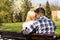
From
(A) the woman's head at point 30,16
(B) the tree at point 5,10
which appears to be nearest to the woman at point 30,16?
(A) the woman's head at point 30,16

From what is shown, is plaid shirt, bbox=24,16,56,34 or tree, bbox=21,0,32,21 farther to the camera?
tree, bbox=21,0,32,21

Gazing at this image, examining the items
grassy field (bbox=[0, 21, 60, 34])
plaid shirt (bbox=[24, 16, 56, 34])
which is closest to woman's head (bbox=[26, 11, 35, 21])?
grassy field (bbox=[0, 21, 60, 34])

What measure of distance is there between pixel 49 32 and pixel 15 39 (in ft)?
2.22

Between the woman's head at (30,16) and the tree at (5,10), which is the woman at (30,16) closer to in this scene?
the woman's head at (30,16)

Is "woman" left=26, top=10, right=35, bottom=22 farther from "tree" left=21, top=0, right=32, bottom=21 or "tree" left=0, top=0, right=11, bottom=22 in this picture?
"tree" left=0, top=0, right=11, bottom=22

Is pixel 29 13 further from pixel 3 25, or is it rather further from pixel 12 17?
pixel 3 25

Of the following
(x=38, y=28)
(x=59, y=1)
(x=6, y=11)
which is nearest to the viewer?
(x=38, y=28)

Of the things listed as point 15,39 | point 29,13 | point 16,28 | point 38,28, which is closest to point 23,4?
point 29,13

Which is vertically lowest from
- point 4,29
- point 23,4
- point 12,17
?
point 4,29

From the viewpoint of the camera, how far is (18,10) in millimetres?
4098

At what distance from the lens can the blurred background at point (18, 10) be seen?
3.96 m

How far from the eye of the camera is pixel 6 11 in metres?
4.21

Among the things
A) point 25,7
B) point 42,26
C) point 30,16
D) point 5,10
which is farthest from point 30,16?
point 42,26

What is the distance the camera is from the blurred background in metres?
3.96
